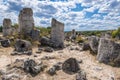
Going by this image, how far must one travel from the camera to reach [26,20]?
24328 millimetres

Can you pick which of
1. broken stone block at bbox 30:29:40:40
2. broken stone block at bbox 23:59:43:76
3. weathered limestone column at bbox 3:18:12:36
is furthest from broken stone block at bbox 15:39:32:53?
weathered limestone column at bbox 3:18:12:36

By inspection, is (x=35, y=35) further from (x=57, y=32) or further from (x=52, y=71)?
(x=52, y=71)

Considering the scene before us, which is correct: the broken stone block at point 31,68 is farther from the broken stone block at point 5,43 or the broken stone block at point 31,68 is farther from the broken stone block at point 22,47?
the broken stone block at point 5,43

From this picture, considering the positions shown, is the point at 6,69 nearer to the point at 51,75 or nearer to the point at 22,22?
the point at 51,75

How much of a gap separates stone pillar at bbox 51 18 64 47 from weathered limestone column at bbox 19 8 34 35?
3.13 m

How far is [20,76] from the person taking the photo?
1204 cm

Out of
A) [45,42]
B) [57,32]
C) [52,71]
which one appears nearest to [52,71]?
[52,71]

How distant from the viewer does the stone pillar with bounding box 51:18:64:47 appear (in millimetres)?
22828

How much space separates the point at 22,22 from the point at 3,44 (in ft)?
13.4

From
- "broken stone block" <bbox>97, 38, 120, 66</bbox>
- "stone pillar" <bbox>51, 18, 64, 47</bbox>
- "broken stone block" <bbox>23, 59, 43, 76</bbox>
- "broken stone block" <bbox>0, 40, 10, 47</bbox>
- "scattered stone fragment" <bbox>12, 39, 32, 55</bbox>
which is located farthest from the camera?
"stone pillar" <bbox>51, 18, 64, 47</bbox>

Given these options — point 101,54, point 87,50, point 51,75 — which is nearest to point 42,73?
point 51,75

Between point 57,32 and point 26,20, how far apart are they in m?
4.21

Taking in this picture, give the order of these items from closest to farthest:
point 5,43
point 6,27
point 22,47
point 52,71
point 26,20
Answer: point 52,71 → point 22,47 → point 5,43 → point 26,20 → point 6,27

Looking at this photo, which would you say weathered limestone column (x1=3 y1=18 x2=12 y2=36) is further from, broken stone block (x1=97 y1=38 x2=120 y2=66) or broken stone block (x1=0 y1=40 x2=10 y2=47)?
broken stone block (x1=97 y1=38 x2=120 y2=66)
